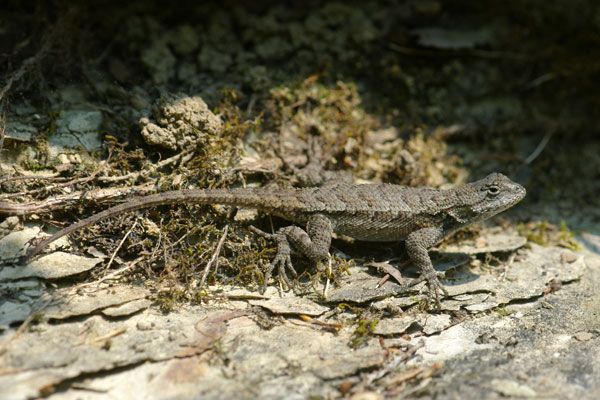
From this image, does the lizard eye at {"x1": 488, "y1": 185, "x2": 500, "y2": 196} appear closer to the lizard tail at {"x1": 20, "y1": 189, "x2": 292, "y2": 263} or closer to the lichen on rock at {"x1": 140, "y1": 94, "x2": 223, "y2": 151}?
the lizard tail at {"x1": 20, "y1": 189, "x2": 292, "y2": 263}

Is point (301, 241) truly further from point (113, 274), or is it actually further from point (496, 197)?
point (496, 197)

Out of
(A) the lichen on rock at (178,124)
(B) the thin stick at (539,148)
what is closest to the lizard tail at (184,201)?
(A) the lichen on rock at (178,124)

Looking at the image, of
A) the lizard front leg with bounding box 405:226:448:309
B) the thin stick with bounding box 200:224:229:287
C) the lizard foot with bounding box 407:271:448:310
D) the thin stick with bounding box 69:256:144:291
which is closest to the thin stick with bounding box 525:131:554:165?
the lizard front leg with bounding box 405:226:448:309

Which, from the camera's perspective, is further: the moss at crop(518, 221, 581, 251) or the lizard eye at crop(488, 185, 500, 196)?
the moss at crop(518, 221, 581, 251)

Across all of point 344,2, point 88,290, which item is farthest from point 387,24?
point 88,290

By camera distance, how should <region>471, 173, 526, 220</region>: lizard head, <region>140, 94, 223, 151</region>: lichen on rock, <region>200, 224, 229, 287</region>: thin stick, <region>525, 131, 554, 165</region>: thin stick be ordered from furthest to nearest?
<region>525, 131, 554, 165</region>: thin stick, <region>471, 173, 526, 220</region>: lizard head, <region>140, 94, 223, 151</region>: lichen on rock, <region>200, 224, 229, 287</region>: thin stick

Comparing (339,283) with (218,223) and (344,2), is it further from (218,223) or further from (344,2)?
(344,2)

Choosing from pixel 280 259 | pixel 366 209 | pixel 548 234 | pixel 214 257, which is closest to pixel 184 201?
pixel 214 257

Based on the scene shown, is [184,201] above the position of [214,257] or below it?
above
